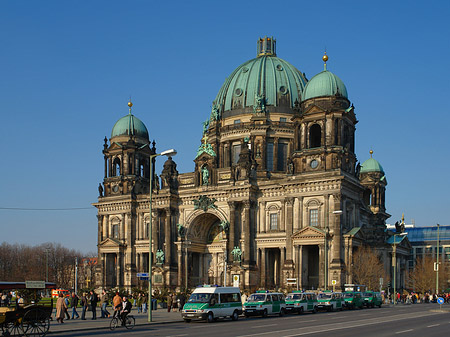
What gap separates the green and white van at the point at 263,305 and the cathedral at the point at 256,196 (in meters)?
20.1

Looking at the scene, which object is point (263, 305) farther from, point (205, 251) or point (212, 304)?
point (205, 251)

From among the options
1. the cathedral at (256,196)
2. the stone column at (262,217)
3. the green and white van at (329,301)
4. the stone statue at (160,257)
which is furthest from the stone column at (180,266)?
the green and white van at (329,301)

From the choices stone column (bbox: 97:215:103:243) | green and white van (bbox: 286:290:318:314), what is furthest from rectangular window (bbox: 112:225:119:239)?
green and white van (bbox: 286:290:318:314)

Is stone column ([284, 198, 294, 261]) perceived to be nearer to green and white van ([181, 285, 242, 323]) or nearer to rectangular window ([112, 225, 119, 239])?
rectangular window ([112, 225, 119, 239])

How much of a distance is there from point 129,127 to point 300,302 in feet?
173

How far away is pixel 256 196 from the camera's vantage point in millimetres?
80375

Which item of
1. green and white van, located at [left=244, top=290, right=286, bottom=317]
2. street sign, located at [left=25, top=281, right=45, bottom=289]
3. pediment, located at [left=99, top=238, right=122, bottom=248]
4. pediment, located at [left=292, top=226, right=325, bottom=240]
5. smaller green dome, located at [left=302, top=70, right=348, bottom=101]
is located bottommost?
green and white van, located at [left=244, top=290, right=286, bottom=317]

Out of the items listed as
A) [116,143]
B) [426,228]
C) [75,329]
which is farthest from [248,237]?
[426,228]

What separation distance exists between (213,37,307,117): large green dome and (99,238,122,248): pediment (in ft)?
85.8

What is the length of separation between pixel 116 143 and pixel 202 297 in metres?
56.5

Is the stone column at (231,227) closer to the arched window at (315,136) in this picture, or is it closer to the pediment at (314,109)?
the arched window at (315,136)

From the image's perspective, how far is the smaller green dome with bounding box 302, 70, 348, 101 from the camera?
250ft

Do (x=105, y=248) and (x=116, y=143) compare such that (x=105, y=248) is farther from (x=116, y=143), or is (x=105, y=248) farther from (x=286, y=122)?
(x=286, y=122)

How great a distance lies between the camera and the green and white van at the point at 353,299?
186ft
